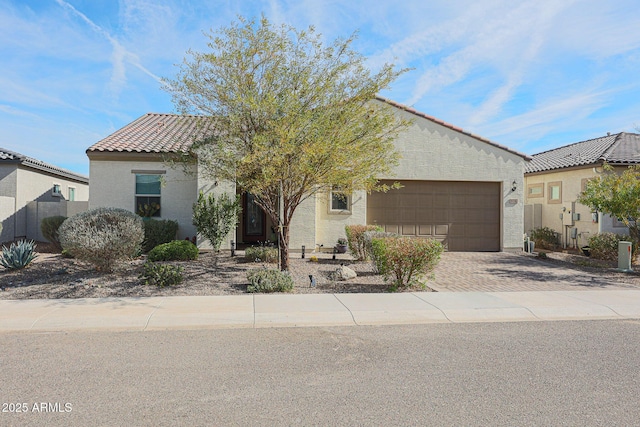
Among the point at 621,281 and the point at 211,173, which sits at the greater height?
the point at 211,173

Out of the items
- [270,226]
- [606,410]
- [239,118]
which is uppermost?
[239,118]

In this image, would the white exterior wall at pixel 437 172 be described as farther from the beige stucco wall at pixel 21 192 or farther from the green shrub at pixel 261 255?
the beige stucco wall at pixel 21 192

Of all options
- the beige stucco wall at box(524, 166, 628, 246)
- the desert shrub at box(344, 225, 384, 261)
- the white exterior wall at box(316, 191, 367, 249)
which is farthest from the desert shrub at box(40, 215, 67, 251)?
the beige stucco wall at box(524, 166, 628, 246)

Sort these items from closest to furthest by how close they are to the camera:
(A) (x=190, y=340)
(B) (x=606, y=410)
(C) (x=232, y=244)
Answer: (B) (x=606, y=410) → (A) (x=190, y=340) → (C) (x=232, y=244)

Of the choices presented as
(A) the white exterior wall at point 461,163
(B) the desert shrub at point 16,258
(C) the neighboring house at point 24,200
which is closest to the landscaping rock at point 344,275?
(A) the white exterior wall at point 461,163

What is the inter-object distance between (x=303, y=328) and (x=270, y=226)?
406 inches

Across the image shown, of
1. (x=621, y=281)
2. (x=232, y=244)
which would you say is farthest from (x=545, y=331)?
(x=232, y=244)

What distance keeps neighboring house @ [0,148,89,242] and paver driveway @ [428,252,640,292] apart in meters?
14.1

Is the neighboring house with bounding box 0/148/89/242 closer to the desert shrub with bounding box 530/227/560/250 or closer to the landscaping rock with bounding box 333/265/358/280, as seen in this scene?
the landscaping rock with bounding box 333/265/358/280

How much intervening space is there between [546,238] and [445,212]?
5.42 m

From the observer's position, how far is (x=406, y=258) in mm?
9258

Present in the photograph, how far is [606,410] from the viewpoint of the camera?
4059 mm

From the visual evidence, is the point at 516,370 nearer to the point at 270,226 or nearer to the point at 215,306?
the point at 215,306

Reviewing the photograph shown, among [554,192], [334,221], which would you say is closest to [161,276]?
[334,221]
